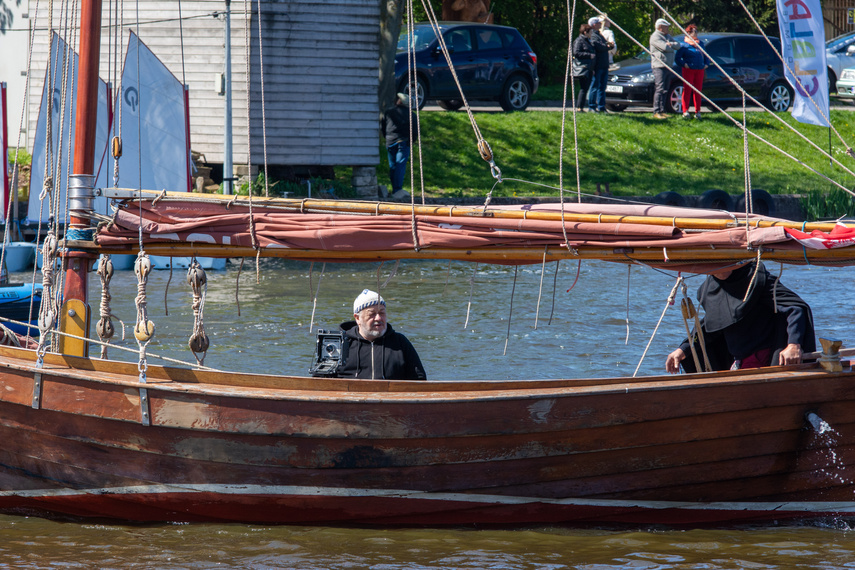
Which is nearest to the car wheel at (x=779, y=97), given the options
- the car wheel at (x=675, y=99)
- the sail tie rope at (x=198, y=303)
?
the car wheel at (x=675, y=99)

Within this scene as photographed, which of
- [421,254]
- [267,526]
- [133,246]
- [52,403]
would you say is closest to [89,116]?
[133,246]

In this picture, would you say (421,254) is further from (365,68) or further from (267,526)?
(365,68)

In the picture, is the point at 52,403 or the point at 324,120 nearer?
the point at 52,403

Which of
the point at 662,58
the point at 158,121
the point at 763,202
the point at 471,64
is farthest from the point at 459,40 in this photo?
the point at 158,121

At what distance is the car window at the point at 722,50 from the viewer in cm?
2103

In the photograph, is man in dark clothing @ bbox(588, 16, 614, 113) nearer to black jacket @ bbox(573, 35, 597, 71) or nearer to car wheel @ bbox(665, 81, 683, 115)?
black jacket @ bbox(573, 35, 597, 71)

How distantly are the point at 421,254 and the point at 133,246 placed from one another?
167cm

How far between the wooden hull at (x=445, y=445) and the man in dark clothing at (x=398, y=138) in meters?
11.1

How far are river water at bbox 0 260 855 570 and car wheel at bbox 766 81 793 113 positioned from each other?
819 cm

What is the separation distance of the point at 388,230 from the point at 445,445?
3.76ft

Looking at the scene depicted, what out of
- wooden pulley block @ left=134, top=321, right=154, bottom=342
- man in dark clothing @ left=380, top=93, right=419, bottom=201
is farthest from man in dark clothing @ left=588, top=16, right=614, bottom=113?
wooden pulley block @ left=134, top=321, right=154, bottom=342

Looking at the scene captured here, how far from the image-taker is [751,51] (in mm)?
21406

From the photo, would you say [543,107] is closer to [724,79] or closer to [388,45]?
[724,79]

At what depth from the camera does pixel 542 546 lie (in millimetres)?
5156
